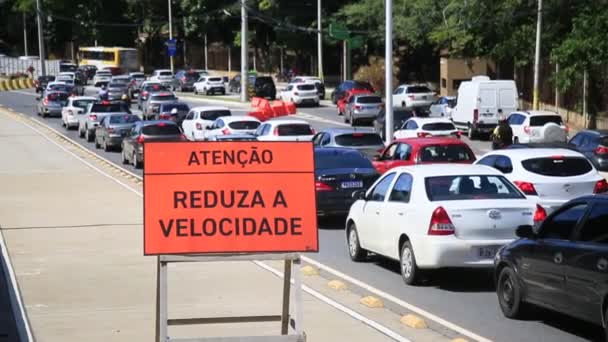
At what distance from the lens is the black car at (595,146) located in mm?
32500

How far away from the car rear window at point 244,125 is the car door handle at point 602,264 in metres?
29.2

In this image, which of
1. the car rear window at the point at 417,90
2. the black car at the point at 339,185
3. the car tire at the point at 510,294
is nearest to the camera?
the car tire at the point at 510,294

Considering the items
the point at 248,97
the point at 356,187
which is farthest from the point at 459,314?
the point at 248,97

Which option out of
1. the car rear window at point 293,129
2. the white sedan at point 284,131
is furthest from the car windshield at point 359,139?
the car rear window at point 293,129

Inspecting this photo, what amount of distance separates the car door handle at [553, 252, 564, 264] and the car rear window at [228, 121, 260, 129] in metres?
28.3

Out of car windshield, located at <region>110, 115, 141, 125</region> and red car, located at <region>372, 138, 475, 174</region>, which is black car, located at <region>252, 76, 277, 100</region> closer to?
car windshield, located at <region>110, 115, 141, 125</region>

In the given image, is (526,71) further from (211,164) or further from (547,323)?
(211,164)

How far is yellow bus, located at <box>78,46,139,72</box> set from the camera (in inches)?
4272

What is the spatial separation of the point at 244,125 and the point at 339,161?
16915 millimetres

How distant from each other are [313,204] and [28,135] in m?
42.9

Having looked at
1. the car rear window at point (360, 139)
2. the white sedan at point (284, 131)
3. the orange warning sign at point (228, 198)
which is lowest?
the white sedan at point (284, 131)

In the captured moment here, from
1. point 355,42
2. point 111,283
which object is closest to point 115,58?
point 355,42

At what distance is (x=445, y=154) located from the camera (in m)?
25.2

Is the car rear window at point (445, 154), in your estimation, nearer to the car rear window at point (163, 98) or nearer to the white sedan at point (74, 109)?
the white sedan at point (74, 109)
